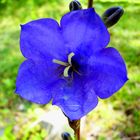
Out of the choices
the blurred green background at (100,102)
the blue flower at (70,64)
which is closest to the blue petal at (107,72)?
the blue flower at (70,64)

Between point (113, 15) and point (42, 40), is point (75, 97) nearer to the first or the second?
point (42, 40)

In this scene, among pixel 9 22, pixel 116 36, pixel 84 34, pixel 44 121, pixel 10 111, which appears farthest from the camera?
pixel 9 22

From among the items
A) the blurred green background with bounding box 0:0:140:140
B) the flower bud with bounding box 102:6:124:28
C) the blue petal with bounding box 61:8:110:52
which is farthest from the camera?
the blurred green background with bounding box 0:0:140:140

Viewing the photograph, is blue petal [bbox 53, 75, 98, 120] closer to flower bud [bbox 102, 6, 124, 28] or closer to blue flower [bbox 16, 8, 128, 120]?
blue flower [bbox 16, 8, 128, 120]

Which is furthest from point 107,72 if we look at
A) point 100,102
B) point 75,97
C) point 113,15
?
point 100,102

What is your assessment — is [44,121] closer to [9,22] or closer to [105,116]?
[105,116]

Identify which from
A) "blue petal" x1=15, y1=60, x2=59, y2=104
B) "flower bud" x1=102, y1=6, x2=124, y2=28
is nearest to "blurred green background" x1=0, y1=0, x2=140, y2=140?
"flower bud" x1=102, y1=6, x2=124, y2=28

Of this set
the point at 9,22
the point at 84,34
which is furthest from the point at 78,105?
the point at 9,22
